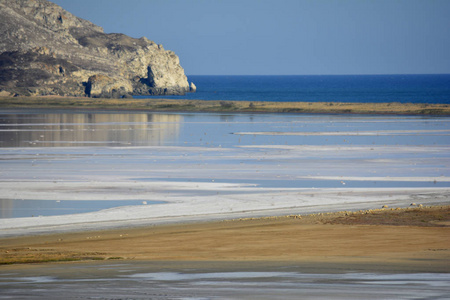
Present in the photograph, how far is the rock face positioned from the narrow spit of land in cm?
10806

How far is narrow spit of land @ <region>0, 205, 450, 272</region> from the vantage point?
1270cm

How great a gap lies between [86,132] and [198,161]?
791 inches

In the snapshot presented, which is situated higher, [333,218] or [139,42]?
[139,42]

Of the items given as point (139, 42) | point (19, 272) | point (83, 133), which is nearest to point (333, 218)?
point (19, 272)

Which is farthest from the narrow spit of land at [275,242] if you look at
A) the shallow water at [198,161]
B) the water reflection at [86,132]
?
the water reflection at [86,132]

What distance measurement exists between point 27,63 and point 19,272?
129 m

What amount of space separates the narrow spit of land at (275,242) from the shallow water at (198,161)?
3.52 metres

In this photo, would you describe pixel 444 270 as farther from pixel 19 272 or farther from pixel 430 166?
pixel 430 166

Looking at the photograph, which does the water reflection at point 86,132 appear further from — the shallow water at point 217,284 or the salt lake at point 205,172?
the shallow water at point 217,284

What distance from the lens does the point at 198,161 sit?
1253 inches

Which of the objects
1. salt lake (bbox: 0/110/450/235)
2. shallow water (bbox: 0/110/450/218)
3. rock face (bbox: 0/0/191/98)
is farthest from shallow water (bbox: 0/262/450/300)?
rock face (bbox: 0/0/191/98)

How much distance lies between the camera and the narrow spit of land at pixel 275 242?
12.7 metres

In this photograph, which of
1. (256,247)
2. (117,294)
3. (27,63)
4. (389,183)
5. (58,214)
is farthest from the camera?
(27,63)

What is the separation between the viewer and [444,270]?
10.9 metres
